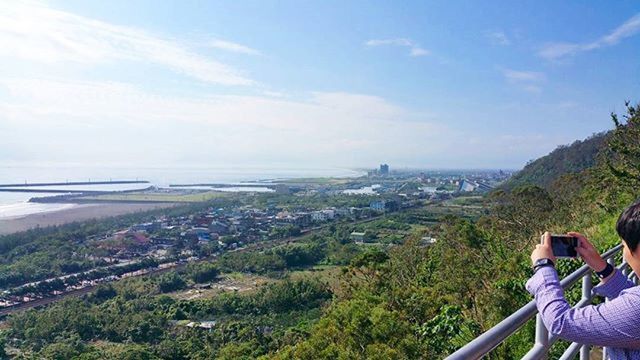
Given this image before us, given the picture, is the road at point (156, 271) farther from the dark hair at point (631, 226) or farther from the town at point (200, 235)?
the dark hair at point (631, 226)

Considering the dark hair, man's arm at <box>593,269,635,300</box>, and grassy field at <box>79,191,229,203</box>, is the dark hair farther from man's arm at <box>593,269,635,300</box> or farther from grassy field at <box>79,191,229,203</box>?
grassy field at <box>79,191,229,203</box>

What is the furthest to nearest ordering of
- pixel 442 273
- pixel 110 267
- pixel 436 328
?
pixel 110 267, pixel 442 273, pixel 436 328

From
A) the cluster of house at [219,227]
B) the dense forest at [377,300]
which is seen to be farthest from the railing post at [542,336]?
the cluster of house at [219,227]

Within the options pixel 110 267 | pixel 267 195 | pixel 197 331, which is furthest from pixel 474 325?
pixel 267 195

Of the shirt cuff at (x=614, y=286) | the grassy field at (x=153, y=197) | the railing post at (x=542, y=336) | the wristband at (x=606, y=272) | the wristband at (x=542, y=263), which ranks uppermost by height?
the wristband at (x=542, y=263)

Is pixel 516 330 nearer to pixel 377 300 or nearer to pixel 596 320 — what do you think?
pixel 596 320

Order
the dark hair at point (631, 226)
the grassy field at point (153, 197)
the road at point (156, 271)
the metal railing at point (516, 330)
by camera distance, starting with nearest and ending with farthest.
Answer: the metal railing at point (516, 330), the dark hair at point (631, 226), the road at point (156, 271), the grassy field at point (153, 197)

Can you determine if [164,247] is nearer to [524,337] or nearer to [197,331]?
[197,331]
